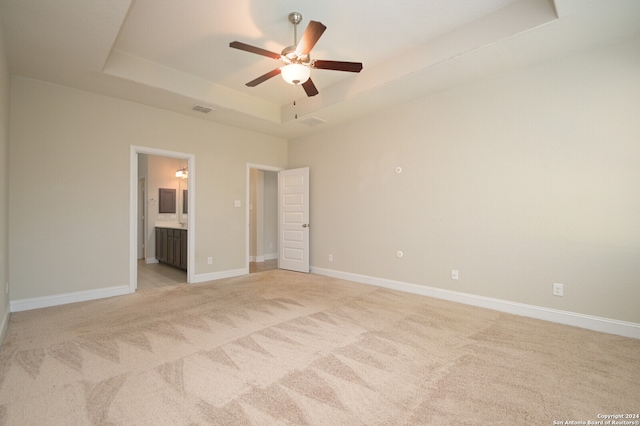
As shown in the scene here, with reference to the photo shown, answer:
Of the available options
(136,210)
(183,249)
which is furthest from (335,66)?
(183,249)

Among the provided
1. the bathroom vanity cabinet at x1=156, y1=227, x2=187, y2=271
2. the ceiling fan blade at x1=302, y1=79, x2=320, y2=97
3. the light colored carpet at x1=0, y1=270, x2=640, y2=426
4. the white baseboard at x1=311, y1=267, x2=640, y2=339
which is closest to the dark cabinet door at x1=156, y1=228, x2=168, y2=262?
the bathroom vanity cabinet at x1=156, y1=227, x2=187, y2=271

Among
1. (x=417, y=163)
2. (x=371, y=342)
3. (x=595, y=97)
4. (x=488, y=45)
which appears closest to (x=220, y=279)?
(x=371, y=342)

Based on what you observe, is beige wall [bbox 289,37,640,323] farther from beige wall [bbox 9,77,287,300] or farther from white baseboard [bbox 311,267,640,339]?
beige wall [bbox 9,77,287,300]

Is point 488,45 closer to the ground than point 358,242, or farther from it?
farther from it

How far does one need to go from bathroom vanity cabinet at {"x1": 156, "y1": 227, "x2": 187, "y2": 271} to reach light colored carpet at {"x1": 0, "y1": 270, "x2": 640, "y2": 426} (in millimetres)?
2097

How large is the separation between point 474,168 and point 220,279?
4.26m

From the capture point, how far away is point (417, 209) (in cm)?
418

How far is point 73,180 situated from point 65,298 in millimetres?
1489

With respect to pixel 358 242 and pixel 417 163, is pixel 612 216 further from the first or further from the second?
pixel 358 242

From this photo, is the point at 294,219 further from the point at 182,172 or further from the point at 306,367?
the point at 306,367

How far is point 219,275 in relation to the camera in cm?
512

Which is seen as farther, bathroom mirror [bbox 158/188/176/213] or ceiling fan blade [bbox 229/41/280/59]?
bathroom mirror [bbox 158/188/176/213]

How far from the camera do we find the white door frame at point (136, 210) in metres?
4.16

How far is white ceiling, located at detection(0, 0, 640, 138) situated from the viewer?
8.30ft
